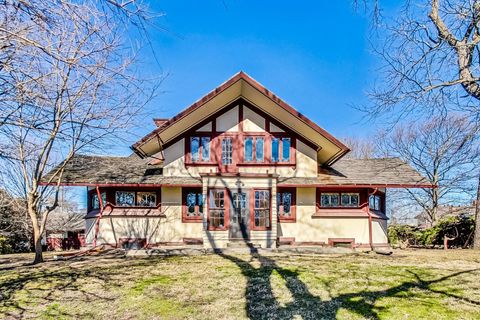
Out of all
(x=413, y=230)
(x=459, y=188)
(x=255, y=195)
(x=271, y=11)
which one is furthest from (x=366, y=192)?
(x=459, y=188)

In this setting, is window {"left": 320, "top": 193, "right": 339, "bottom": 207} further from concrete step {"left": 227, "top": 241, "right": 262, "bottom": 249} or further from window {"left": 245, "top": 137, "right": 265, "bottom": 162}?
concrete step {"left": 227, "top": 241, "right": 262, "bottom": 249}

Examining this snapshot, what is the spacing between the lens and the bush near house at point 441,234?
17625 mm

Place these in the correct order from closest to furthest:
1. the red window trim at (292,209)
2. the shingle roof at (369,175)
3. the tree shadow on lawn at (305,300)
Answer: the tree shadow on lawn at (305,300)
the shingle roof at (369,175)
the red window trim at (292,209)

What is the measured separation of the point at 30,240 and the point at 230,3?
79.4ft

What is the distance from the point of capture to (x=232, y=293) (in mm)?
7766

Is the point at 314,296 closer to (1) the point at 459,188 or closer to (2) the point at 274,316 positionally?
(2) the point at 274,316

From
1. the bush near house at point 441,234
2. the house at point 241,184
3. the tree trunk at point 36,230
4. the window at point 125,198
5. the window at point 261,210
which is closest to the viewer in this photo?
the tree trunk at point 36,230

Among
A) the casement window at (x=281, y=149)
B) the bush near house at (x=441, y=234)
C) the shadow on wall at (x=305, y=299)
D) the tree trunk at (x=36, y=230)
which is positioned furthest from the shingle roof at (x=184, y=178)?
the shadow on wall at (x=305, y=299)

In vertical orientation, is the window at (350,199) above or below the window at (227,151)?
below

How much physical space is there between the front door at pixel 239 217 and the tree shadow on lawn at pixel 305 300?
552cm

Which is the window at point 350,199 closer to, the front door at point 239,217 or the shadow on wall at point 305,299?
the front door at point 239,217

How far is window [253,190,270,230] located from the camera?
49.5 feet

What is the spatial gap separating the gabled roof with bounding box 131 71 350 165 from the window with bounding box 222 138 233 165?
145cm

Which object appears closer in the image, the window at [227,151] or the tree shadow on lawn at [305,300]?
the tree shadow on lawn at [305,300]
